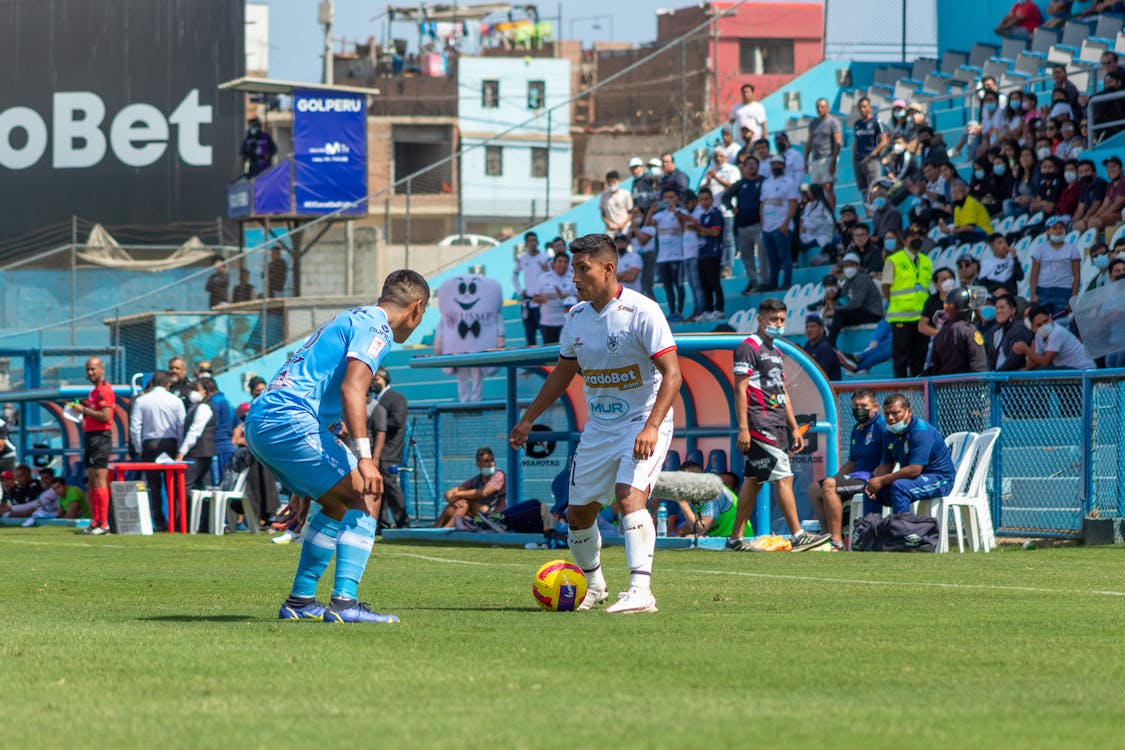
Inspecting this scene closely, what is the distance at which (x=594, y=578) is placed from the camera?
32.8 ft

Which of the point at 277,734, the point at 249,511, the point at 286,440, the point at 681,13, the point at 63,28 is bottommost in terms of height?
the point at 249,511

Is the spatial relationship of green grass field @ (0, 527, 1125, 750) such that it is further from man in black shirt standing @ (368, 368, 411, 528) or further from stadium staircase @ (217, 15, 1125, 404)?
stadium staircase @ (217, 15, 1125, 404)

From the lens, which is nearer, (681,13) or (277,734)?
(277,734)

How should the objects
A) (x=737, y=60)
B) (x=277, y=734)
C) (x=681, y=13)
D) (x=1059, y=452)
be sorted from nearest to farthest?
(x=277, y=734) → (x=1059, y=452) → (x=737, y=60) → (x=681, y=13)

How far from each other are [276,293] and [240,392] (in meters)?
1.96

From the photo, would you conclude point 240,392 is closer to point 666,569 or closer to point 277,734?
point 666,569

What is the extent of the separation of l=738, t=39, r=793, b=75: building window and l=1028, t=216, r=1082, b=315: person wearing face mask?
222ft

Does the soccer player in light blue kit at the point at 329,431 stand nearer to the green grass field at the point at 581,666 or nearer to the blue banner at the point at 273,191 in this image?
the green grass field at the point at 581,666

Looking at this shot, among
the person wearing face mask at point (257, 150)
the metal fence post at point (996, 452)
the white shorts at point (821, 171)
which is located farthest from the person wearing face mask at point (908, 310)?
the person wearing face mask at point (257, 150)

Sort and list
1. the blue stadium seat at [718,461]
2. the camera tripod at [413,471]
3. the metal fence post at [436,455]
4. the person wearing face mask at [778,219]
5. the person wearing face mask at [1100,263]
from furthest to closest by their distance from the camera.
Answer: the person wearing face mask at [778,219] → the camera tripod at [413,471] → the metal fence post at [436,455] → the person wearing face mask at [1100,263] → the blue stadium seat at [718,461]

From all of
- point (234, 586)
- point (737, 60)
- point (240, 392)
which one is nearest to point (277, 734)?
point (234, 586)

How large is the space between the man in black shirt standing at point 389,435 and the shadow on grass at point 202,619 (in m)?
10.5

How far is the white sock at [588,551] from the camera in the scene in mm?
9914

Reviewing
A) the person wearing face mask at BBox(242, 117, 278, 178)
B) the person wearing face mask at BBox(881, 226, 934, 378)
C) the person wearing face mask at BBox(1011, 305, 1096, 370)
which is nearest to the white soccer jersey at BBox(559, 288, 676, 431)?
the person wearing face mask at BBox(1011, 305, 1096, 370)
